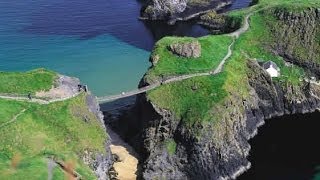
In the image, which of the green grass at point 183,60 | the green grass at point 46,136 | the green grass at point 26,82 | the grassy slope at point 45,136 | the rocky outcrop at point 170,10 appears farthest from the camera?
the rocky outcrop at point 170,10

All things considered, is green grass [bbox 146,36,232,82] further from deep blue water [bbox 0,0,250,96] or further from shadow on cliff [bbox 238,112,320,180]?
shadow on cliff [bbox 238,112,320,180]

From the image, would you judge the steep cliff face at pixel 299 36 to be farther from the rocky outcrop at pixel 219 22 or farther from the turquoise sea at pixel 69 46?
the turquoise sea at pixel 69 46

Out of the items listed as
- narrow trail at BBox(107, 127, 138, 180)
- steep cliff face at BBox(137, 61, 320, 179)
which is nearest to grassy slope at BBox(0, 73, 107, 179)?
narrow trail at BBox(107, 127, 138, 180)

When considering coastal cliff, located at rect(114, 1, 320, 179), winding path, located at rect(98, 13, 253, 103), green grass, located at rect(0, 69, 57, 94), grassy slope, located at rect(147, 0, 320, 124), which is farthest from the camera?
winding path, located at rect(98, 13, 253, 103)

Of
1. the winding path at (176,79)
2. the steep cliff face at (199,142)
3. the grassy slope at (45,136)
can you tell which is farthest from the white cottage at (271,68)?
the grassy slope at (45,136)

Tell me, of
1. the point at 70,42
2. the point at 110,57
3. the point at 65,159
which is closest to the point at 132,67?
the point at 110,57

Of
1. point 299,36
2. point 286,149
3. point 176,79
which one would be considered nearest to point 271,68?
point 299,36

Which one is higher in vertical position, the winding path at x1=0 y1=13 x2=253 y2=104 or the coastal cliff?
the winding path at x1=0 y1=13 x2=253 y2=104
